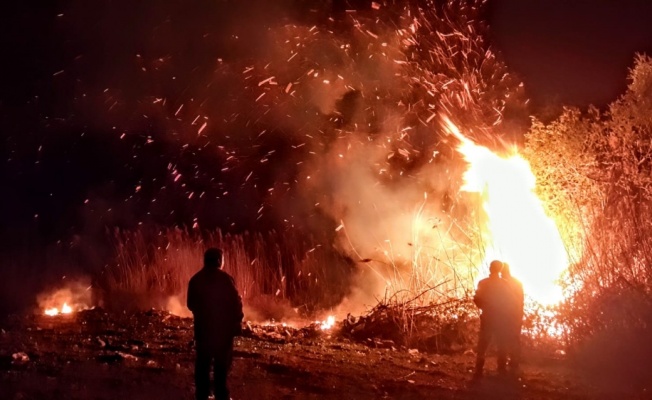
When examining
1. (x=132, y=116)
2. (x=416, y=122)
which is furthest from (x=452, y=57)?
(x=132, y=116)

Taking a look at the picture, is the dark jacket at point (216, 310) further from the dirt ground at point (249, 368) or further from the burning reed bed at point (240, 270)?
the burning reed bed at point (240, 270)

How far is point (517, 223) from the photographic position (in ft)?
47.3

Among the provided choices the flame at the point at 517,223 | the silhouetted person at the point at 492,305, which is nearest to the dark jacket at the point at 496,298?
the silhouetted person at the point at 492,305

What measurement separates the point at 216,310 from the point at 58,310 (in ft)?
27.1

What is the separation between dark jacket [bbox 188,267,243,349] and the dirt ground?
1.18 m

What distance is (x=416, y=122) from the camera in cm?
1653

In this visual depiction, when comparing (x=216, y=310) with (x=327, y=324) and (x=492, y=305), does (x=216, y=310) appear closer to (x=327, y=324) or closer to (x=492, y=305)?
(x=492, y=305)

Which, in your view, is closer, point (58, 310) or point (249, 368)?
point (249, 368)

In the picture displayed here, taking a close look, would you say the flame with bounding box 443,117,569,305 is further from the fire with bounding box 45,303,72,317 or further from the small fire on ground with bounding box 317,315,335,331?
the fire with bounding box 45,303,72,317

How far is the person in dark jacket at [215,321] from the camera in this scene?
23.3ft

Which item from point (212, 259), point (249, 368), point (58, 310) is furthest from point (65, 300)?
point (212, 259)

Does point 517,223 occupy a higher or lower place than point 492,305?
higher

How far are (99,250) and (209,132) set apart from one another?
15.0 feet

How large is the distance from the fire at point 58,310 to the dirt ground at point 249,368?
730 millimetres
